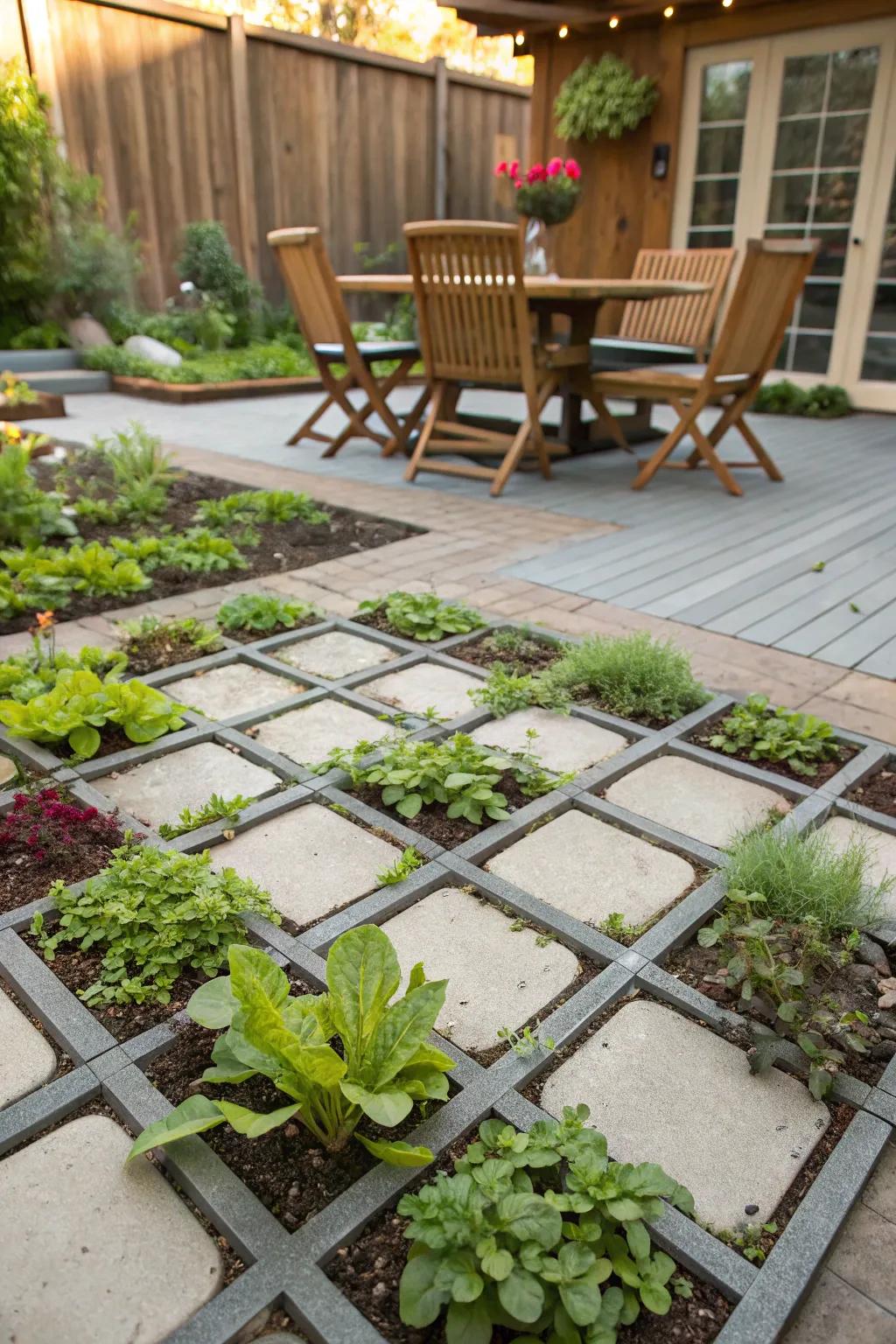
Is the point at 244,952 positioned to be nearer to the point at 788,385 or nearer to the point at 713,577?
the point at 713,577

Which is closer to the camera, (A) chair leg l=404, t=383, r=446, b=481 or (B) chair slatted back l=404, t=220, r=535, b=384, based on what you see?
(B) chair slatted back l=404, t=220, r=535, b=384

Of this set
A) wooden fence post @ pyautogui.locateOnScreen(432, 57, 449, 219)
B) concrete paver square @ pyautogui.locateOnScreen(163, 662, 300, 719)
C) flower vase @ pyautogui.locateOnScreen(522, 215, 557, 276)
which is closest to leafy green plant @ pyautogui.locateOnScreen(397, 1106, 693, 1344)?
concrete paver square @ pyautogui.locateOnScreen(163, 662, 300, 719)

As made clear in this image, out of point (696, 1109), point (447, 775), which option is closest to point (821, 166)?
point (447, 775)

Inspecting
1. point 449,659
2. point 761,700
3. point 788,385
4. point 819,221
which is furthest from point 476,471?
point 819,221

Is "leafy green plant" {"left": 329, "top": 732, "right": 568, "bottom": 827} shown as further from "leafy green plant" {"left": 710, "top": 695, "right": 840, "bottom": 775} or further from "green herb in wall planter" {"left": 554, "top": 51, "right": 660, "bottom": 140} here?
"green herb in wall planter" {"left": 554, "top": 51, "right": 660, "bottom": 140}

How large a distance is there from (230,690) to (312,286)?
3083mm

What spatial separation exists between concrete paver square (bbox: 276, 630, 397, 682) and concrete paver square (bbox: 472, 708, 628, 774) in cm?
49

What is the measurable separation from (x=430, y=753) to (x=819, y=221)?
21.0 feet

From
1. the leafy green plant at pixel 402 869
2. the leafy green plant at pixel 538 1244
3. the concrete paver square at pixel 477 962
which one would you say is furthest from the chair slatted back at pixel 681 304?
the leafy green plant at pixel 538 1244

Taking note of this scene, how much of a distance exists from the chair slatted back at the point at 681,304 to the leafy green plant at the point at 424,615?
3.58 metres

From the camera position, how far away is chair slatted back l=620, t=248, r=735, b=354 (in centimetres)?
564

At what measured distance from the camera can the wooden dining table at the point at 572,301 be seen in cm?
415

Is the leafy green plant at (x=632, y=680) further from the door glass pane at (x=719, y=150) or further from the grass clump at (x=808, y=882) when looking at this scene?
the door glass pane at (x=719, y=150)

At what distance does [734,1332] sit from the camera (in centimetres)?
94
